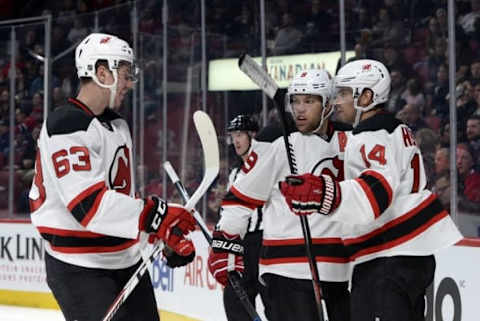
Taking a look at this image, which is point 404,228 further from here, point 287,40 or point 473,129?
point 287,40

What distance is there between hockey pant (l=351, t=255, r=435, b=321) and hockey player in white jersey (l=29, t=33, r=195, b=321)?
0.46 meters

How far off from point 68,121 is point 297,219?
0.80 meters

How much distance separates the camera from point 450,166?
4.17m

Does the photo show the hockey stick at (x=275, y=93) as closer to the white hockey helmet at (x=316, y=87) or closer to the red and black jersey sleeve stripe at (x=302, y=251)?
the red and black jersey sleeve stripe at (x=302, y=251)

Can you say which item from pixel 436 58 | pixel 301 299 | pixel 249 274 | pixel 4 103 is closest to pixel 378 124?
pixel 301 299

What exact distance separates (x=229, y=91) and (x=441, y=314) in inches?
97.0

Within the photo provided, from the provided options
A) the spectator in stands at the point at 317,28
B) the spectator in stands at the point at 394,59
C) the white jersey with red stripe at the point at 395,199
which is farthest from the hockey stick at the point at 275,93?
the spectator in stands at the point at 317,28

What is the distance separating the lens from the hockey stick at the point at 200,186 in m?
2.40

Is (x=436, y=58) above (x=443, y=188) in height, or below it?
above

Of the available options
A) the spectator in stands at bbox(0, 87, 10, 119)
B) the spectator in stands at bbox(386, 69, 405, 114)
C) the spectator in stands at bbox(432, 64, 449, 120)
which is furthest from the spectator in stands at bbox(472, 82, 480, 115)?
the spectator in stands at bbox(0, 87, 10, 119)

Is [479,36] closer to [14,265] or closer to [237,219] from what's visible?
[237,219]

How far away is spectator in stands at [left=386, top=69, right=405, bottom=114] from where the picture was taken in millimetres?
4676

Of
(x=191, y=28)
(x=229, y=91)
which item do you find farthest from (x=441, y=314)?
(x=191, y=28)

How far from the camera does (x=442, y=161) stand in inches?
166
